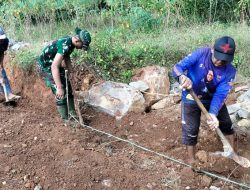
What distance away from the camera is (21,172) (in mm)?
4027

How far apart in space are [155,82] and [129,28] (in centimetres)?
237

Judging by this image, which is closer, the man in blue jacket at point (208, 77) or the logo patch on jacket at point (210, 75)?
the man in blue jacket at point (208, 77)

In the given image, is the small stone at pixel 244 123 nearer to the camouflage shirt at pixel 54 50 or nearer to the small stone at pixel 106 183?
the small stone at pixel 106 183

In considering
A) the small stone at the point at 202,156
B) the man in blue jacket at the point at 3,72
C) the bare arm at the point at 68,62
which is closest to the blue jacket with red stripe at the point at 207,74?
the small stone at the point at 202,156

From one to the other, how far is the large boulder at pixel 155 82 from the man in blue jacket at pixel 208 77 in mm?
1944

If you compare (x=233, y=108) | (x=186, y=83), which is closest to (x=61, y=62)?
(x=186, y=83)

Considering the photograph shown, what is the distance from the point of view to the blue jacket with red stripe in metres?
3.66

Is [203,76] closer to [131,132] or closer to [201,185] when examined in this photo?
[201,185]

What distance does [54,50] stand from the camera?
495 cm

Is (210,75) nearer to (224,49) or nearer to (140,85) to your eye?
(224,49)

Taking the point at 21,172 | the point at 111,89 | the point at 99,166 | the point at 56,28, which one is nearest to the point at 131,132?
the point at 111,89

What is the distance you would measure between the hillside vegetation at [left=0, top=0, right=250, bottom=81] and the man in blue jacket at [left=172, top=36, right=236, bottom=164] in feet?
8.29

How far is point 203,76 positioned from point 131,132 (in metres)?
1.85

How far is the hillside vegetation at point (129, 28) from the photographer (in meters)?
6.60
